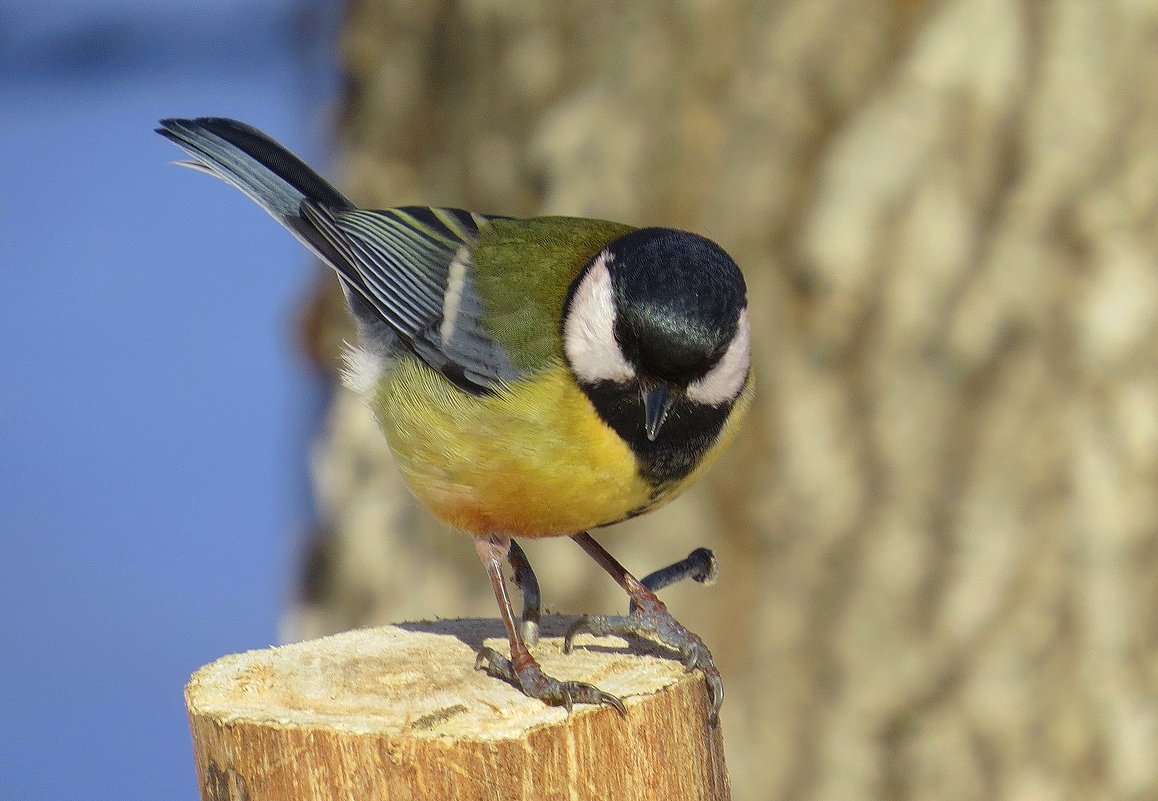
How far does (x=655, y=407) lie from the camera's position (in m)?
2.36

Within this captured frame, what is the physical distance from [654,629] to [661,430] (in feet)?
1.13

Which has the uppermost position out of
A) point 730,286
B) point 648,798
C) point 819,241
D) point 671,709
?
point 819,241

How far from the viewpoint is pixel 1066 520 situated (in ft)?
11.1

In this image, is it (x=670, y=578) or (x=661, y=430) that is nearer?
(x=661, y=430)

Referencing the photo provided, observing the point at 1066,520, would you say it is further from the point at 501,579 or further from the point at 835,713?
the point at 501,579

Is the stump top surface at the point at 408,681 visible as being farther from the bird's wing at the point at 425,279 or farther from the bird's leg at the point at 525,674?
the bird's wing at the point at 425,279

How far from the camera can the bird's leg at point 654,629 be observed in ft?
7.37

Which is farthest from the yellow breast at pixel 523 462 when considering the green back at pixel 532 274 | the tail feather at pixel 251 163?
the tail feather at pixel 251 163

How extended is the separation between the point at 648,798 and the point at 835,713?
5.58 feet

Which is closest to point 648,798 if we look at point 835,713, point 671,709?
point 671,709

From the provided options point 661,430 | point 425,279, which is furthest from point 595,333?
point 425,279

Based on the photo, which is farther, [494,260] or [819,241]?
[819,241]

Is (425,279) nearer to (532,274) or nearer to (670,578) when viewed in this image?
(532,274)

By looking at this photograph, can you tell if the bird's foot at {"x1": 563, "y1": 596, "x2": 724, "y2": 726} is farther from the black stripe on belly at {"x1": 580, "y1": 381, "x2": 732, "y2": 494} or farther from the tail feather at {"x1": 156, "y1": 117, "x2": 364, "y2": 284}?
the tail feather at {"x1": 156, "y1": 117, "x2": 364, "y2": 284}
